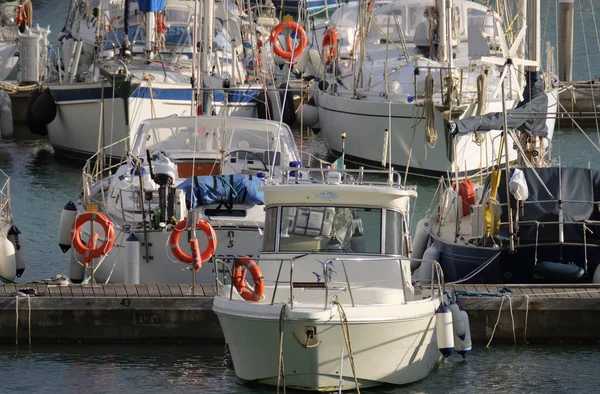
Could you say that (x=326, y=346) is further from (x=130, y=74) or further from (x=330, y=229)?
(x=130, y=74)

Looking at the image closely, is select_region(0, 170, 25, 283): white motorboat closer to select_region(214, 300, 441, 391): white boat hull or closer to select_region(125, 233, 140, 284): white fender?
select_region(125, 233, 140, 284): white fender

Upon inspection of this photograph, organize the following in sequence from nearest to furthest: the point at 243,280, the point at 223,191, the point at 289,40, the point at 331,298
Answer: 1. the point at 243,280
2. the point at 331,298
3. the point at 223,191
4. the point at 289,40

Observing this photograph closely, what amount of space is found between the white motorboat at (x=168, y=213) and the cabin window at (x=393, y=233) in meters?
2.35

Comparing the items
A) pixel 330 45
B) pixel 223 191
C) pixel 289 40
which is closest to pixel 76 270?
pixel 223 191

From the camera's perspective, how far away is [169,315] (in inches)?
695

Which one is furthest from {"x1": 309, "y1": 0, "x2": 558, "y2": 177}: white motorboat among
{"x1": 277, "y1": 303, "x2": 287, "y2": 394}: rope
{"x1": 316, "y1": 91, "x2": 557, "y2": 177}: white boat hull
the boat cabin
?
{"x1": 277, "y1": 303, "x2": 287, "y2": 394}: rope

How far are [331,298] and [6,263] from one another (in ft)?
22.8

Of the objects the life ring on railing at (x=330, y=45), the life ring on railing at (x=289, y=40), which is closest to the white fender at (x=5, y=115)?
the life ring on railing at (x=289, y=40)

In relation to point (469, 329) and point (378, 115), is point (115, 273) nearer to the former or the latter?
point (469, 329)

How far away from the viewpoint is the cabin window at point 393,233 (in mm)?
16484

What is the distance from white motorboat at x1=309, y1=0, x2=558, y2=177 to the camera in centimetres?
3039

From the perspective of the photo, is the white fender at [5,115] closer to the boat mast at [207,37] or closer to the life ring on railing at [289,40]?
the life ring on railing at [289,40]

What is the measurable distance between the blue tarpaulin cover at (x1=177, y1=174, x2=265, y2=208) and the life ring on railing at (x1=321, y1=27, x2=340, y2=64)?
16.0 metres

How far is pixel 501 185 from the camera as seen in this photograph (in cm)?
2088
